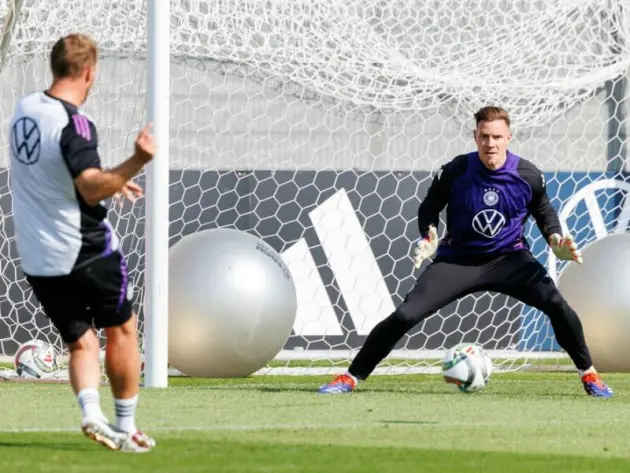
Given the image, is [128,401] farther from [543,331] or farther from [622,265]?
[543,331]

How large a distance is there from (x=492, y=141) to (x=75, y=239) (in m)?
3.76

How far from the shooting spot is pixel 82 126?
601 cm

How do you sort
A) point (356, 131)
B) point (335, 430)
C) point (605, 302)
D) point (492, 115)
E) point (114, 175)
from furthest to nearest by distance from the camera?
point (356, 131) → point (605, 302) → point (492, 115) → point (335, 430) → point (114, 175)

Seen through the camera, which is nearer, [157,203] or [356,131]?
[157,203]

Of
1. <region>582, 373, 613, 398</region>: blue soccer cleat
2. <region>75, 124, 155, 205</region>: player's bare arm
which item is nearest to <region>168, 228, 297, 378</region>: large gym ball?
<region>582, 373, 613, 398</region>: blue soccer cleat

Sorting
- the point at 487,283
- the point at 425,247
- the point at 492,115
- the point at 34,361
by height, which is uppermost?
the point at 492,115

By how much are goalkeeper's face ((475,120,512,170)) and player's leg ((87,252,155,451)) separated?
3.56 metres

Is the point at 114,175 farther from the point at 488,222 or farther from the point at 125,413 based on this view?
the point at 488,222

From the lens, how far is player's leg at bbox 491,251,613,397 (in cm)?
926

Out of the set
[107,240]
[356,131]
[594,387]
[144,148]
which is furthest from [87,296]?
[356,131]

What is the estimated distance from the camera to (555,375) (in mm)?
12117

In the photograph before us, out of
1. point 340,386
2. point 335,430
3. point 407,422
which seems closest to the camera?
point 335,430

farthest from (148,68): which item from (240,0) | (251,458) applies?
(251,458)

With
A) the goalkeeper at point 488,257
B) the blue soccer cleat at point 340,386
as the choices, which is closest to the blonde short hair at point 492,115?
the goalkeeper at point 488,257
